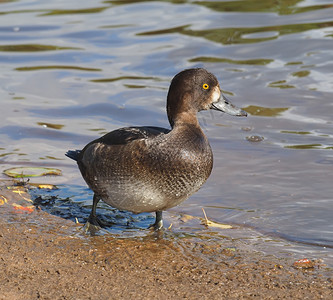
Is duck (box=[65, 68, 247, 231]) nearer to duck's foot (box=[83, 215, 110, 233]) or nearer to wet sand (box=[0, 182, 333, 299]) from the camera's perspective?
duck's foot (box=[83, 215, 110, 233])

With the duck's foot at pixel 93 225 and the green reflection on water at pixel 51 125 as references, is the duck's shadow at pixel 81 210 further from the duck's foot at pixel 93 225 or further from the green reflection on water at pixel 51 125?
the green reflection on water at pixel 51 125

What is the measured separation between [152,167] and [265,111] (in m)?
3.46

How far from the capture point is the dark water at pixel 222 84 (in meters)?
5.46

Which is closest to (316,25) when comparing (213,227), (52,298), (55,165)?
(55,165)

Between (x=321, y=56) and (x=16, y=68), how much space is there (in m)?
3.99

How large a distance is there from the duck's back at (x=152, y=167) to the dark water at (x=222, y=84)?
63cm

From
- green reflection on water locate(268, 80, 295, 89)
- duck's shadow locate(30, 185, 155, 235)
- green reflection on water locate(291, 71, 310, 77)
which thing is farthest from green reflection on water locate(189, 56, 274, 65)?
duck's shadow locate(30, 185, 155, 235)

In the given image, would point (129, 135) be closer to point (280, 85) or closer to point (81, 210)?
point (81, 210)

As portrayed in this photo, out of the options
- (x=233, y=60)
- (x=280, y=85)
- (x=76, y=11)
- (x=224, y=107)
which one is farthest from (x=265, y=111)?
(x=76, y=11)

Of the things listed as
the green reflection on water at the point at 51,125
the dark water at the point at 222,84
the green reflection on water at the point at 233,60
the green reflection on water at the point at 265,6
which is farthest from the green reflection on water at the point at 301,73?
the green reflection on water at the point at 51,125

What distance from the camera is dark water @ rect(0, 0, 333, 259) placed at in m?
5.46

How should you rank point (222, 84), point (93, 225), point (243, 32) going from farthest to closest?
point (243, 32), point (222, 84), point (93, 225)

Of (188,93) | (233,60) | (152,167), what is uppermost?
(188,93)

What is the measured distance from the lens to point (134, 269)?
3.96 m
